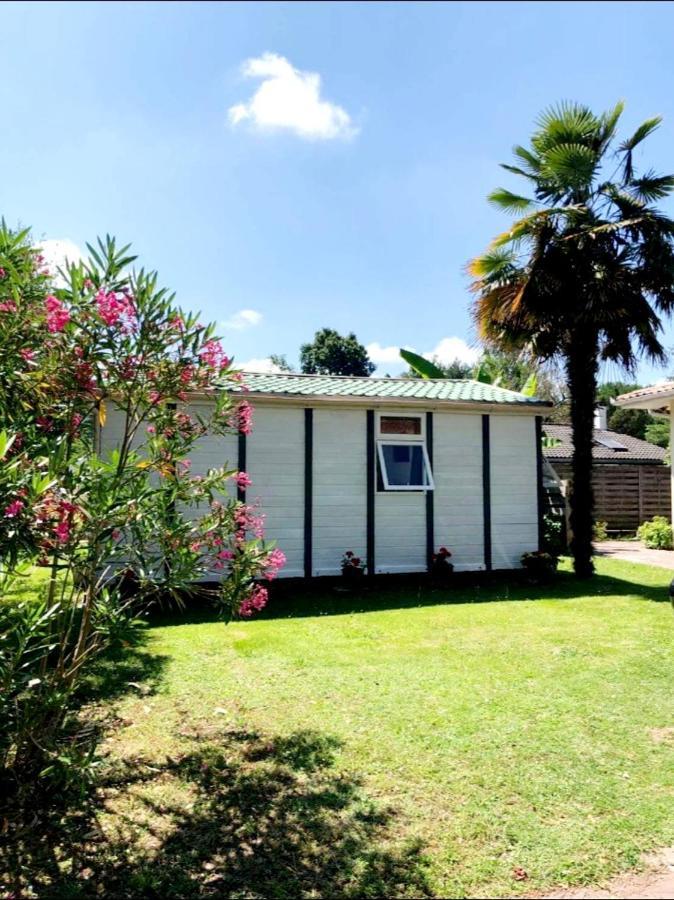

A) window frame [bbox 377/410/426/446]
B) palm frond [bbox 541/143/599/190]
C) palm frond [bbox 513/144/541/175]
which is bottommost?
window frame [bbox 377/410/426/446]

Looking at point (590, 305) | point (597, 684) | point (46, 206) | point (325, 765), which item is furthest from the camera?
point (590, 305)

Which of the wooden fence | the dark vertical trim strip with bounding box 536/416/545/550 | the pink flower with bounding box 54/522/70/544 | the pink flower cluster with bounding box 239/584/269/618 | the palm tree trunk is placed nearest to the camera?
the pink flower with bounding box 54/522/70/544

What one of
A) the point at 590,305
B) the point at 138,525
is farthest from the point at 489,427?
the point at 138,525

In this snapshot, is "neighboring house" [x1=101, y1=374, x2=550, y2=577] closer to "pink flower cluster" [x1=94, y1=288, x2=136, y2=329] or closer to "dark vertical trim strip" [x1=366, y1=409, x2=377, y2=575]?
"dark vertical trim strip" [x1=366, y1=409, x2=377, y2=575]

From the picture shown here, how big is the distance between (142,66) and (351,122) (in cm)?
453

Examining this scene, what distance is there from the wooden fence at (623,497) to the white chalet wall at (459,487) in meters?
11.1

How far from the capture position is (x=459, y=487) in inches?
426

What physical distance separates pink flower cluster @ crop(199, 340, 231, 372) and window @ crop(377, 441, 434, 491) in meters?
6.69

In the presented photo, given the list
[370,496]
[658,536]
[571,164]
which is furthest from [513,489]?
[658,536]

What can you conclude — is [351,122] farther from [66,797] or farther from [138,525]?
[66,797]

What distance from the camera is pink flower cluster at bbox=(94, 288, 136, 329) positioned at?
130 inches

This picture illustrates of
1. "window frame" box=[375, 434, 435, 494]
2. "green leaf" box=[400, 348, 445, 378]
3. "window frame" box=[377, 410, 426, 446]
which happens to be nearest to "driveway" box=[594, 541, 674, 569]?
"window frame" box=[375, 434, 435, 494]

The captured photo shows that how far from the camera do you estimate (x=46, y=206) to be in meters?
6.39

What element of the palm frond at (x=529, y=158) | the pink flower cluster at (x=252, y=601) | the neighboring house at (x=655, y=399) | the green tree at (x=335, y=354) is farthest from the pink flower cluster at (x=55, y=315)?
the green tree at (x=335, y=354)
